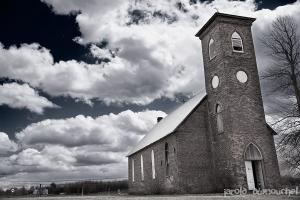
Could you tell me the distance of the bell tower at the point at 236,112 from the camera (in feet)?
80.2

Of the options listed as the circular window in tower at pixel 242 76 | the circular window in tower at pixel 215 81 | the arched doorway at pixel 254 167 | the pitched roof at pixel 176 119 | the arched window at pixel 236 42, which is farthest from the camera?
the pitched roof at pixel 176 119

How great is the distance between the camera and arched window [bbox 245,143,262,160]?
80.8 feet

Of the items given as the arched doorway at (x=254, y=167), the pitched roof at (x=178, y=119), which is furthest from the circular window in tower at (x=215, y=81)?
the arched doorway at (x=254, y=167)

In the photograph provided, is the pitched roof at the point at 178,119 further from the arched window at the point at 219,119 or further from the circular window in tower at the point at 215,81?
the arched window at the point at 219,119

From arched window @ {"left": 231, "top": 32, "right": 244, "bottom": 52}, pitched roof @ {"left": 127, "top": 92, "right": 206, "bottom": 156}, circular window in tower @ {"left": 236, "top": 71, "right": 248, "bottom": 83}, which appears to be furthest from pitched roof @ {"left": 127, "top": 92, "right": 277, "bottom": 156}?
arched window @ {"left": 231, "top": 32, "right": 244, "bottom": 52}

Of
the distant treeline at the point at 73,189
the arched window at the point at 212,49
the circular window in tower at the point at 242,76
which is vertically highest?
the arched window at the point at 212,49

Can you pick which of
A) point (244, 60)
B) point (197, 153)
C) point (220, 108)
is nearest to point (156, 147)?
point (197, 153)

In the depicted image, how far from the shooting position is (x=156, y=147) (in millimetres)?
31031

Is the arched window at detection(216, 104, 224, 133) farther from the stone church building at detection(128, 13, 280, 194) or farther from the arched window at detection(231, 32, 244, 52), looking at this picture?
the arched window at detection(231, 32, 244, 52)

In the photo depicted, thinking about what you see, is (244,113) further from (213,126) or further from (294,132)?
(294,132)

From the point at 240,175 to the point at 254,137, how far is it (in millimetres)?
3290

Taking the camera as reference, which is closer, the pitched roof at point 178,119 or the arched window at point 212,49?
the pitched roof at point 178,119

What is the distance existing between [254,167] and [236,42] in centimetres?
1034

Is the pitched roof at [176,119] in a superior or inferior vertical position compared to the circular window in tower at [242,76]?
inferior
